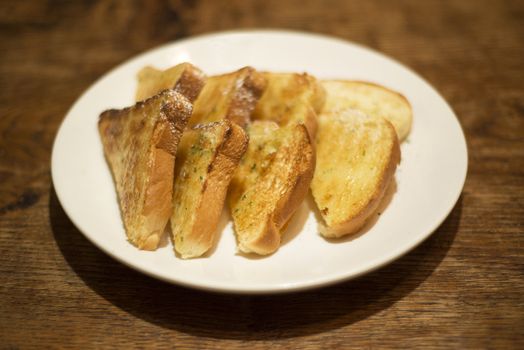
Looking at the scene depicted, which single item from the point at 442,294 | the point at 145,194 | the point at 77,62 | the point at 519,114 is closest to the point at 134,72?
the point at 77,62

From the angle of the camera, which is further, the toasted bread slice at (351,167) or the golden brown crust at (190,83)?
the golden brown crust at (190,83)

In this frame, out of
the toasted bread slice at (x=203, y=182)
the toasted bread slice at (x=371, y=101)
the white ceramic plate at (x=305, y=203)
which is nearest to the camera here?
the white ceramic plate at (x=305, y=203)

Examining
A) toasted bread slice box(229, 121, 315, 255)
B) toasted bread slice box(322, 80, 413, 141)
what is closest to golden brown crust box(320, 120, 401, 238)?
toasted bread slice box(229, 121, 315, 255)

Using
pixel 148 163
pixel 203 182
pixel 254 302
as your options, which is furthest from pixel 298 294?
pixel 148 163

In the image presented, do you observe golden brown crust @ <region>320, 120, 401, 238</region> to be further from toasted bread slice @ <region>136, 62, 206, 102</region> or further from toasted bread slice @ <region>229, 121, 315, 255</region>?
toasted bread slice @ <region>136, 62, 206, 102</region>

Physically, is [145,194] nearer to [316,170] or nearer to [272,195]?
[272,195]

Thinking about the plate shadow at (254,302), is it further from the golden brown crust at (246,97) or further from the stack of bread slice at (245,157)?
the golden brown crust at (246,97)

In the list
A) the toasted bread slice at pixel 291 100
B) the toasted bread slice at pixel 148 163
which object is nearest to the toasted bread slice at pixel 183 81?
the toasted bread slice at pixel 148 163
